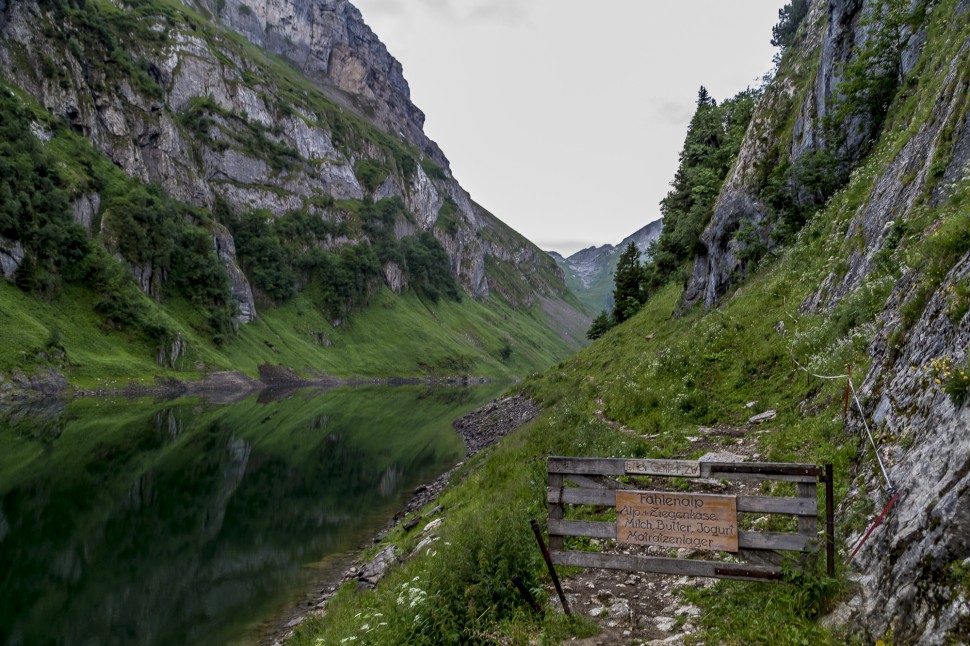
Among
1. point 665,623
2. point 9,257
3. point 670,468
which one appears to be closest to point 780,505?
point 670,468

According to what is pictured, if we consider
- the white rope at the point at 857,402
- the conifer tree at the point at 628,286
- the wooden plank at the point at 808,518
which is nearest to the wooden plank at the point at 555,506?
the wooden plank at the point at 808,518

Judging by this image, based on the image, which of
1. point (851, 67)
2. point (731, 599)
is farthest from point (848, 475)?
point (851, 67)

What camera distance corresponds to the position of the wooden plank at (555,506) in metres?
8.93

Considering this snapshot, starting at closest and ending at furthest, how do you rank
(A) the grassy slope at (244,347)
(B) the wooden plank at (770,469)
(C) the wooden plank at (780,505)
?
(B) the wooden plank at (770,469) < (C) the wooden plank at (780,505) < (A) the grassy slope at (244,347)

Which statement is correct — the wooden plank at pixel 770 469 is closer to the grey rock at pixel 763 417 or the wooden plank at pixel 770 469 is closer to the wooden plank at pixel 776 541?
the wooden plank at pixel 776 541

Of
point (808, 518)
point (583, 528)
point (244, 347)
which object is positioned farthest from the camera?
point (244, 347)

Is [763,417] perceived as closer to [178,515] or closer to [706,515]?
[706,515]

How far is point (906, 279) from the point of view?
1285cm

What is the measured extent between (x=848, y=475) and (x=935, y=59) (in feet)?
68.7

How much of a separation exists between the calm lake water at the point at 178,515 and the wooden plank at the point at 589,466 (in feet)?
47.5

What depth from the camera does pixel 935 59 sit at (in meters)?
22.3

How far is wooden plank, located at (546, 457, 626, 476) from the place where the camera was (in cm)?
848

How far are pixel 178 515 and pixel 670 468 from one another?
30307 mm

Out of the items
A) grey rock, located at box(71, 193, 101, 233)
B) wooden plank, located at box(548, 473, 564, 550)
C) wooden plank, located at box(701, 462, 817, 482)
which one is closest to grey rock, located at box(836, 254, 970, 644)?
wooden plank, located at box(701, 462, 817, 482)
